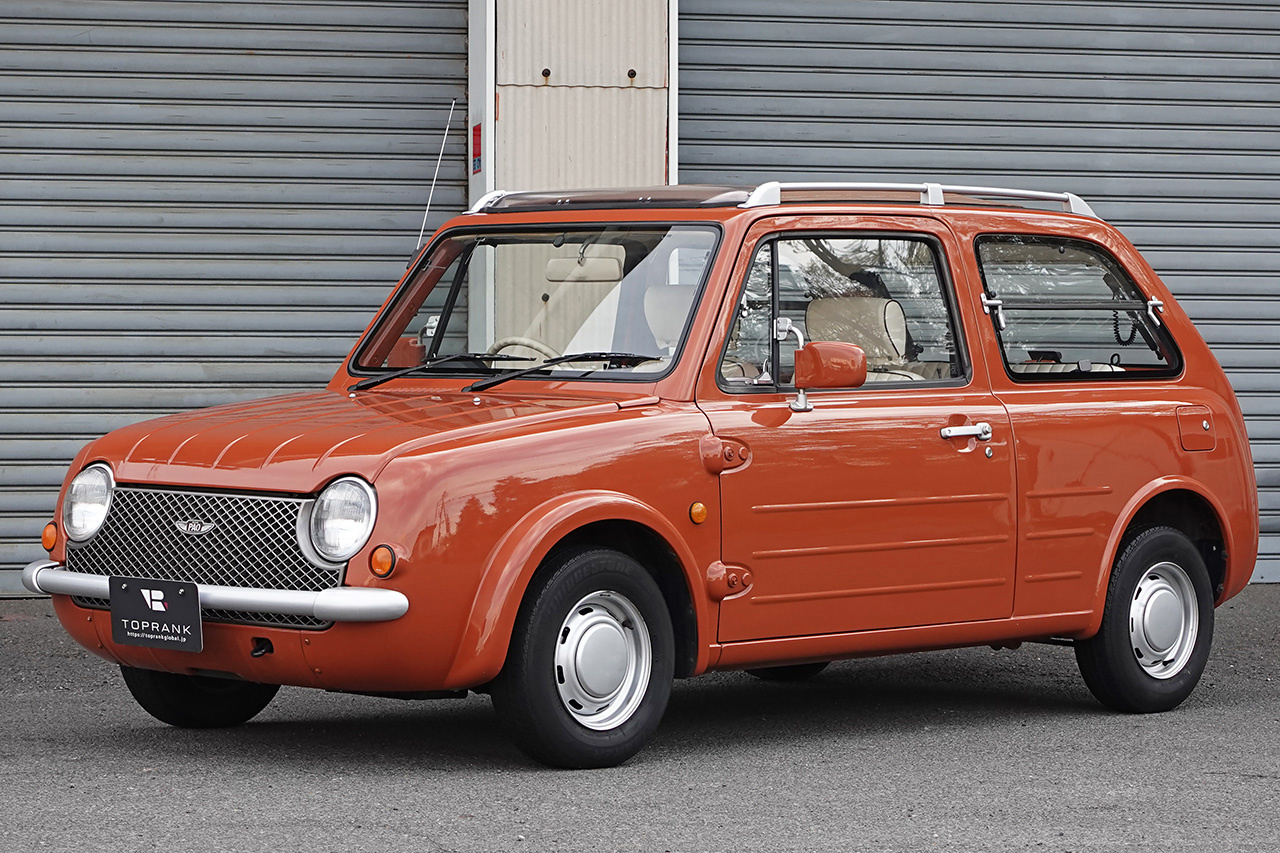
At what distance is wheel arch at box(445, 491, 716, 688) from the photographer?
5.43 meters

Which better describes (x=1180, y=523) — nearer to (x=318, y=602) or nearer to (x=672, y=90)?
(x=318, y=602)

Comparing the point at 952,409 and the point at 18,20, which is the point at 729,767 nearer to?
the point at 952,409

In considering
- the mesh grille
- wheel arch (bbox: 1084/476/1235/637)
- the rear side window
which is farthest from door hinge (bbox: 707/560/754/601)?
wheel arch (bbox: 1084/476/1235/637)

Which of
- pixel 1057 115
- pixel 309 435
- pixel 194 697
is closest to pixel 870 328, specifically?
pixel 309 435

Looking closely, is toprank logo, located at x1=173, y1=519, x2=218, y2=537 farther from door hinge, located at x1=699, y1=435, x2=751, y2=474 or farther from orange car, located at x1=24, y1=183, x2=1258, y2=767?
door hinge, located at x1=699, y1=435, x2=751, y2=474

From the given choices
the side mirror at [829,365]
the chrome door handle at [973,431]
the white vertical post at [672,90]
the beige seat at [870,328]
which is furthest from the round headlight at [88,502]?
the white vertical post at [672,90]

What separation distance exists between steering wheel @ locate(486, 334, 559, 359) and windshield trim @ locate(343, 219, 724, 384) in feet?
0.32

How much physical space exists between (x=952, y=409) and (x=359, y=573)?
234 centimetres

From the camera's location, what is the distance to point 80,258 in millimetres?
10859

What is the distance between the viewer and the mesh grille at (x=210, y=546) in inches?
214

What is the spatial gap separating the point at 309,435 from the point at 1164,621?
346cm

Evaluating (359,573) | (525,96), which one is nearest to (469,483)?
(359,573)

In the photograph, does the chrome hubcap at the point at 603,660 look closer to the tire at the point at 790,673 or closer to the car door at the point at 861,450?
the car door at the point at 861,450

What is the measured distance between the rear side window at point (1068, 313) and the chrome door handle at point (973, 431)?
14.7 inches
